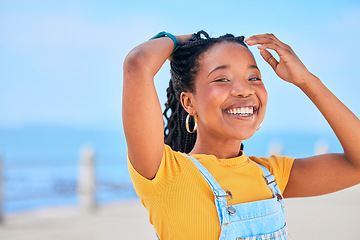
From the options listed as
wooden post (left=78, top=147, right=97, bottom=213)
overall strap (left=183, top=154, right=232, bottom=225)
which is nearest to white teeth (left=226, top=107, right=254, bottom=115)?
overall strap (left=183, top=154, right=232, bottom=225)

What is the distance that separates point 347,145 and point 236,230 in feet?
2.59

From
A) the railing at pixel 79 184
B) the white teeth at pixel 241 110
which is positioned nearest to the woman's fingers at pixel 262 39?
the white teeth at pixel 241 110

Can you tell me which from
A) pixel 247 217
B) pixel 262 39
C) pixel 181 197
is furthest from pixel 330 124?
pixel 181 197

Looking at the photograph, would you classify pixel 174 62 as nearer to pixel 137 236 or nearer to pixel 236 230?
pixel 236 230

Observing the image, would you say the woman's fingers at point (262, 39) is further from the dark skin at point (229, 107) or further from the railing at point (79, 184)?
the railing at point (79, 184)

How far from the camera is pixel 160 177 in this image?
1.64 meters

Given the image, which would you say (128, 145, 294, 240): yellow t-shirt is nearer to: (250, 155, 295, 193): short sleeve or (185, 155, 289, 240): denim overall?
(185, 155, 289, 240): denim overall

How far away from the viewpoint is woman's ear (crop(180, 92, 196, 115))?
198 centimetres

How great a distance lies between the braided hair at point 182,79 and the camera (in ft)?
6.46

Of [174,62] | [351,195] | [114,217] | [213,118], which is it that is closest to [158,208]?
[213,118]

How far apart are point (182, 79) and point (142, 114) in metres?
0.53

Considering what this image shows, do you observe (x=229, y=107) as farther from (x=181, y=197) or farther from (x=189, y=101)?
(x=181, y=197)

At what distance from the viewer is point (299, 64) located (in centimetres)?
197

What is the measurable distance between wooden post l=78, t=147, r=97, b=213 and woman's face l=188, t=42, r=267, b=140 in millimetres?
5694
